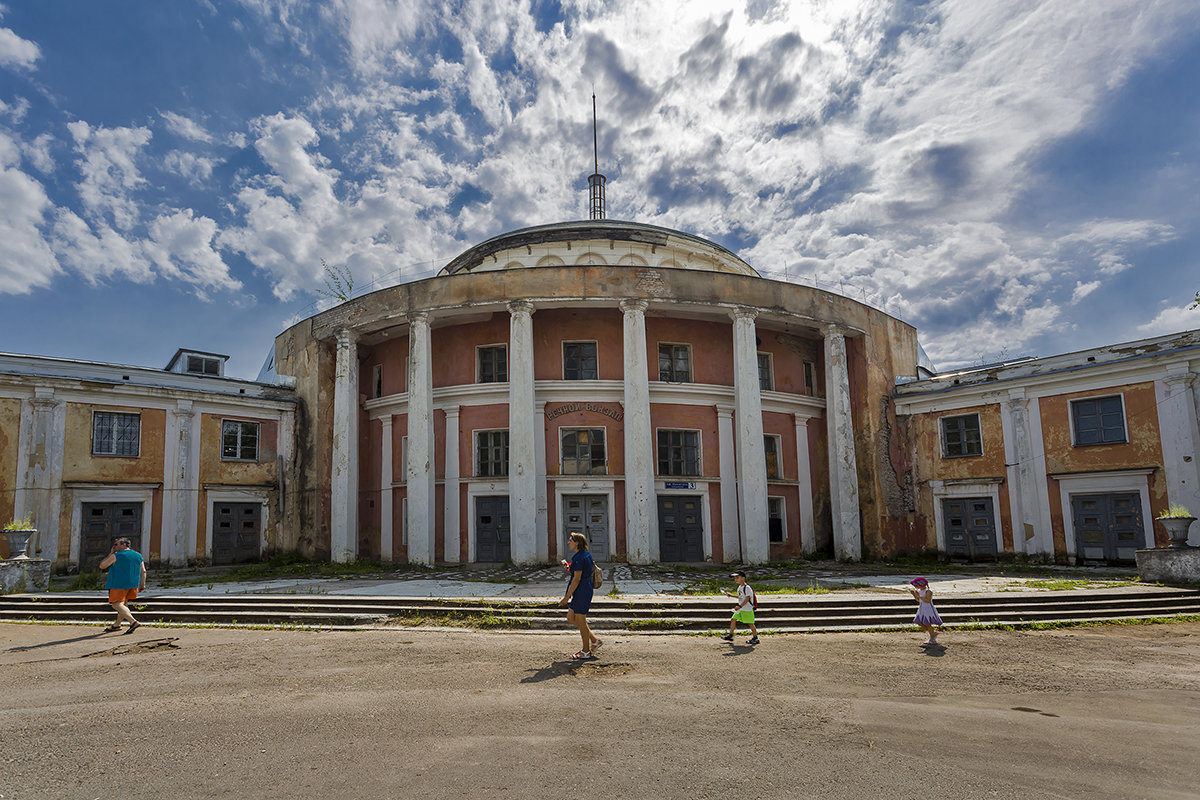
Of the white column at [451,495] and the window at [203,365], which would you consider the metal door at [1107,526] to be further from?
the window at [203,365]

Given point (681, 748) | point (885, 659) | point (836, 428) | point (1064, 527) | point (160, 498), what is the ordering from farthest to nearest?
point (836, 428) < point (160, 498) < point (1064, 527) < point (885, 659) < point (681, 748)

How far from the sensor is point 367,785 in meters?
4.91

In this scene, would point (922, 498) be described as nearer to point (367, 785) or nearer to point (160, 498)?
point (367, 785)

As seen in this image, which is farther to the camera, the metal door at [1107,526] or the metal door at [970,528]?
the metal door at [970,528]

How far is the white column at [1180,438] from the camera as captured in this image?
59.3ft

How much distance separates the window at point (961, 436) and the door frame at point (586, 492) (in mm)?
11426

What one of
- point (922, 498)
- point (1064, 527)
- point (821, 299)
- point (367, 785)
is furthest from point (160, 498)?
point (1064, 527)

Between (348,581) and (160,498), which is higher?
(160,498)

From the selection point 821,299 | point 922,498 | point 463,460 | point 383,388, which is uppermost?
point 821,299

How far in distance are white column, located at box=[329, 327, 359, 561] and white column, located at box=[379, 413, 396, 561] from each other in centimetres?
84

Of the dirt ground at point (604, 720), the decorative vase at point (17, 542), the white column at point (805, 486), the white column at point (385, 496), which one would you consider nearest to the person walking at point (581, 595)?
the dirt ground at point (604, 720)

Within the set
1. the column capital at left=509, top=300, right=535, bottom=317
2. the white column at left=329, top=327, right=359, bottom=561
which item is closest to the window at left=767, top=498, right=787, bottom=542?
the column capital at left=509, top=300, right=535, bottom=317

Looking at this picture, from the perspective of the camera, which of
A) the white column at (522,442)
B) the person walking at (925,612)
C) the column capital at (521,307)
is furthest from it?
the column capital at (521,307)

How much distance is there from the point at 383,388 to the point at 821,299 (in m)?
15.7
